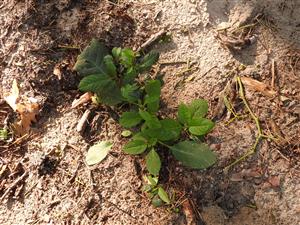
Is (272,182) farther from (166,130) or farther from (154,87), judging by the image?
(154,87)

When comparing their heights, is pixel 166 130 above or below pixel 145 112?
below

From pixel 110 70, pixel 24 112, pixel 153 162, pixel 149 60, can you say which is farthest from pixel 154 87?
pixel 24 112

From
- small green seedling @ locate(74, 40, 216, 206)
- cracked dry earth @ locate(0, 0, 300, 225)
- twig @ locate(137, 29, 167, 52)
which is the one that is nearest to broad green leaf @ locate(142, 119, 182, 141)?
small green seedling @ locate(74, 40, 216, 206)

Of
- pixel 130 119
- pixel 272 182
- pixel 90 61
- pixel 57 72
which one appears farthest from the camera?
pixel 57 72

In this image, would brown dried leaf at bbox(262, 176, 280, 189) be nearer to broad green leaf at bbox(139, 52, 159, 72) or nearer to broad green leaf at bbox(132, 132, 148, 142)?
broad green leaf at bbox(132, 132, 148, 142)

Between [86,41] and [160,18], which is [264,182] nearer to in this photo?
[160,18]

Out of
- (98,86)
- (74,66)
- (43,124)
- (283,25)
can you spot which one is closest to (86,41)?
(74,66)

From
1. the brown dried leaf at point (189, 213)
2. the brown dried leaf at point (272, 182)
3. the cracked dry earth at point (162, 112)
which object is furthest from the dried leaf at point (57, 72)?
the brown dried leaf at point (272, 182)
